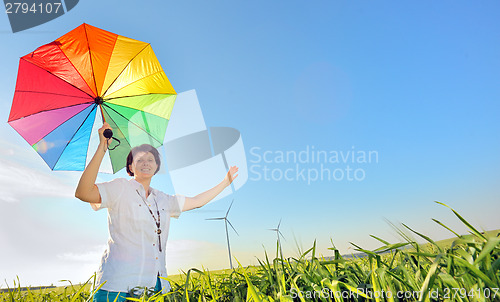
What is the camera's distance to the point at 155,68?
8.24 meters

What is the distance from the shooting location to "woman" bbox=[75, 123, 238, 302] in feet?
17.6

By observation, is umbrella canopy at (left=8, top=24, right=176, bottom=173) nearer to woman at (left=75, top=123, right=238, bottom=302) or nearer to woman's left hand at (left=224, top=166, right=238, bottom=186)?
woman at (left=75, top=123, right=238, bottom=302)

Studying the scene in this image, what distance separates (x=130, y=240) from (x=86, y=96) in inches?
162

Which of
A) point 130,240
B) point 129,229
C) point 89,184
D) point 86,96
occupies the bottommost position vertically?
point 130,240

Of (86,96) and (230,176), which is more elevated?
(86,96)

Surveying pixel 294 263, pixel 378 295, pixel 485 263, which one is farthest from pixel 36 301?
pixel 485 263

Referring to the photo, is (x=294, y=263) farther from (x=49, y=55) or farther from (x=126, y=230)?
(x=49, y=55)

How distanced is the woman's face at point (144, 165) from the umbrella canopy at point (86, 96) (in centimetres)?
190

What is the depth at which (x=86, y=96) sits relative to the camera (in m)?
7.97

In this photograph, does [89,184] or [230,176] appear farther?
[230,176]

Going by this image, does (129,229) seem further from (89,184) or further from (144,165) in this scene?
(144,165)

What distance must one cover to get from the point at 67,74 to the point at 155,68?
198cm

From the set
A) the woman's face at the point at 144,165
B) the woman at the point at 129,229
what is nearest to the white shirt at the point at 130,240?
the woman at the point at 129,229

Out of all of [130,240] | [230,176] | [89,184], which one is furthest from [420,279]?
[230,176]
